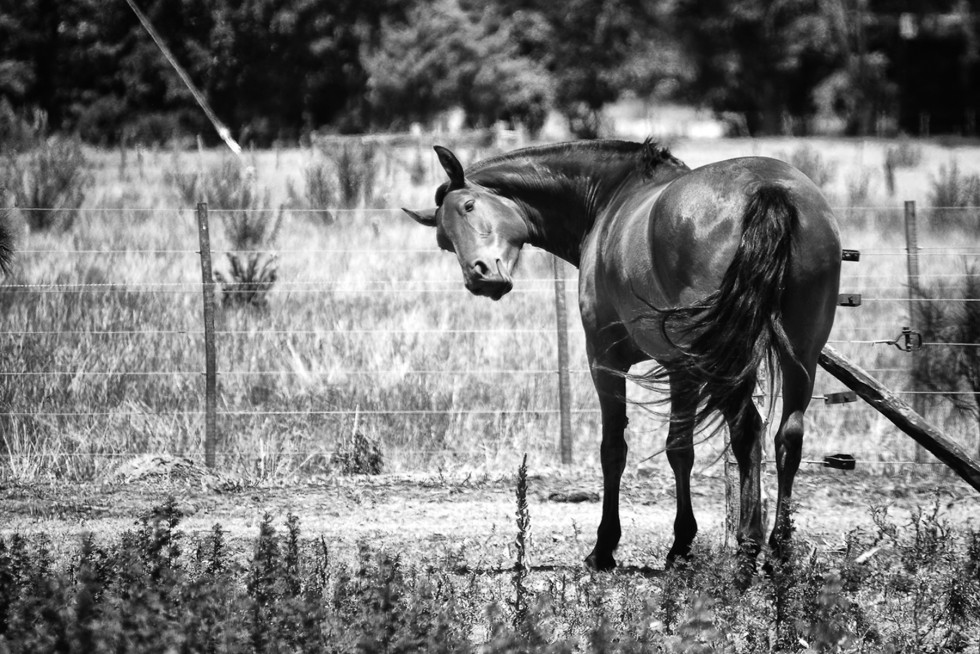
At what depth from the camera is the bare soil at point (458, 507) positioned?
618 cm

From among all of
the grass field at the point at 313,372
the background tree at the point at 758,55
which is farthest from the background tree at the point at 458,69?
the grass field at the point at 313,372

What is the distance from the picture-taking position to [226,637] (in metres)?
3.53

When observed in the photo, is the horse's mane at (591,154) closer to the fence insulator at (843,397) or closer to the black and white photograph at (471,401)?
the black and white photograph at (471,401)

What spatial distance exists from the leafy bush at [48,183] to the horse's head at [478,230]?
8.54 meters

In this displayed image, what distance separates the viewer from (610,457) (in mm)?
5777

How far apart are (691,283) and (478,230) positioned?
3.87 feet

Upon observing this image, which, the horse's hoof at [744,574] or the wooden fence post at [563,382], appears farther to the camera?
the wooden fence post at [563,382]

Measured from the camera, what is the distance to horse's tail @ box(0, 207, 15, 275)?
7.55 meters

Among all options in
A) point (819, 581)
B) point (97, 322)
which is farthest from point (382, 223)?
point (819, 581)

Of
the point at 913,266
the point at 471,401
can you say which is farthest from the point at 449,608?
the point at 913,266

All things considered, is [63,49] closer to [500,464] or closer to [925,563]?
[500,464]

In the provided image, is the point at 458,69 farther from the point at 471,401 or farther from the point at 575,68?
the point at 471,401

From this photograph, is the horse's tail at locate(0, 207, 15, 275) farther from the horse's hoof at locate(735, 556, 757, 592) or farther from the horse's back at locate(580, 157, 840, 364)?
the horse's hoof at locate(735, 556, 757, 592)

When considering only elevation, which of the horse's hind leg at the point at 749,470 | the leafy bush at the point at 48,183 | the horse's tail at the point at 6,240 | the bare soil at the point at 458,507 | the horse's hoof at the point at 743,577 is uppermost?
the leafy bush at the point at 48,183
